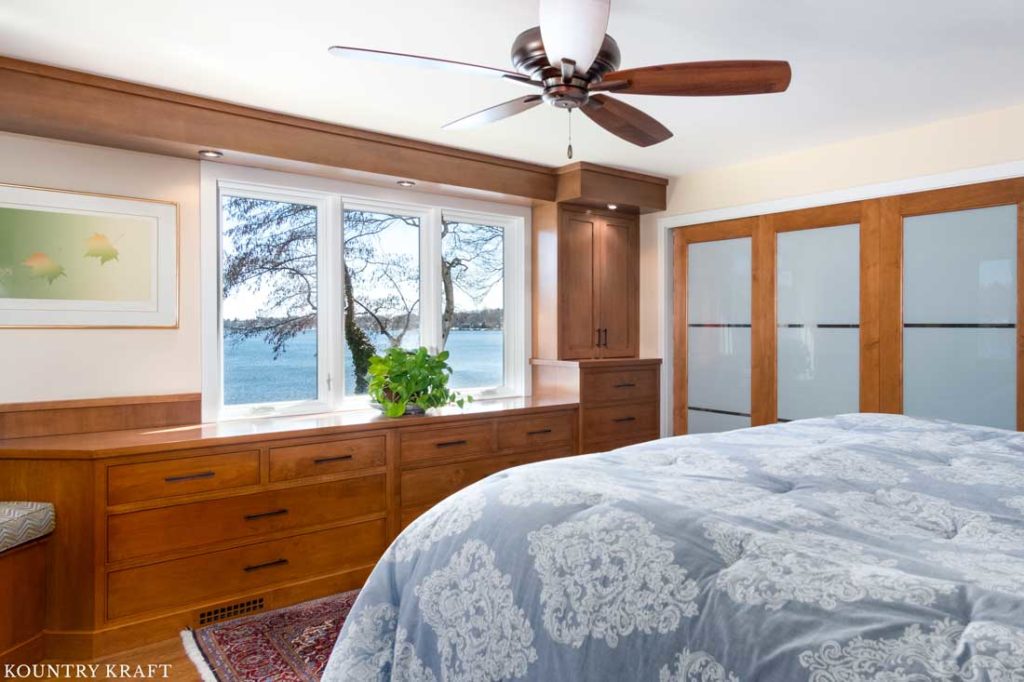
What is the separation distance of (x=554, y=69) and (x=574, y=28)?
0.75 ft

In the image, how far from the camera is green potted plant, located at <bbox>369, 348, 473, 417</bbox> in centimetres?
363

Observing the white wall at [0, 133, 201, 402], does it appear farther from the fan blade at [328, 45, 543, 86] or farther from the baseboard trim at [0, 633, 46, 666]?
the fan blade at [328, 45, 543, 86]

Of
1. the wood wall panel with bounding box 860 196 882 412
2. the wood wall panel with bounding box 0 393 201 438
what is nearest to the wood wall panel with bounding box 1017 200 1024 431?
the wood wall panel with bounding box 860 196 882 412

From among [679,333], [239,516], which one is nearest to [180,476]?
[239,516]

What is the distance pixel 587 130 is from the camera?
363cm

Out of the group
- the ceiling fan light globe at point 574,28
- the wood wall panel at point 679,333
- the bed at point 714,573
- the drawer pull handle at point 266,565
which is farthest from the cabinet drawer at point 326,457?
the wood wall panel at point 679,333

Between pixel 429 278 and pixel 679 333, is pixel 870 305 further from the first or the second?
pixel 429 278

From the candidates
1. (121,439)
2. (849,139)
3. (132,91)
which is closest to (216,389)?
(121,439)

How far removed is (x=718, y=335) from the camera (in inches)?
184

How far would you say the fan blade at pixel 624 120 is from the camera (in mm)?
2223

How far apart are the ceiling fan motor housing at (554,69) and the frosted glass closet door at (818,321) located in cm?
254

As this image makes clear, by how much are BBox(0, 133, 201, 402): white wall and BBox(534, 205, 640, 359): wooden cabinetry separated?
2186mm

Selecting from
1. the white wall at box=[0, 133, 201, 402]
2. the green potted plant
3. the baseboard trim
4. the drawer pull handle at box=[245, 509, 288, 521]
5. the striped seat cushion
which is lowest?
the baseboard trim

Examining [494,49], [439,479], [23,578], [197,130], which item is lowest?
[23,578]
